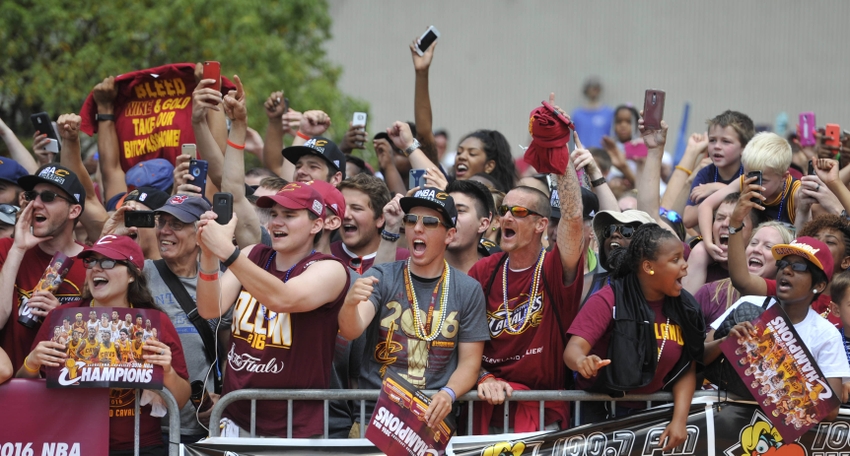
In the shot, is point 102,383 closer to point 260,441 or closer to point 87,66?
point 260,441

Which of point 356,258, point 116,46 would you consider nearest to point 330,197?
point 356,258

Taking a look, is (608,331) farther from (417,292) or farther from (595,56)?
(595,56)

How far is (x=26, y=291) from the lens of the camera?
20.3 ft

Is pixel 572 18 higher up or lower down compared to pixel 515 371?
higher up

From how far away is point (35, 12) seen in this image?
45.5 ft

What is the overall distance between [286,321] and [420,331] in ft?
2.35

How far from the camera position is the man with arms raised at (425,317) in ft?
18.8

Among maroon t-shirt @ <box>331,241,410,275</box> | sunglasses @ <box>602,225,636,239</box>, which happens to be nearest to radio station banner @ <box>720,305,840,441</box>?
sunglasses @ <box>602,225,636,239</box>

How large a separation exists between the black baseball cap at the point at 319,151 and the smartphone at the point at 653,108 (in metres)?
2.23

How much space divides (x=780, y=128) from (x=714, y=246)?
602cm

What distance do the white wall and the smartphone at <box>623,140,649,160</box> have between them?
343 inches

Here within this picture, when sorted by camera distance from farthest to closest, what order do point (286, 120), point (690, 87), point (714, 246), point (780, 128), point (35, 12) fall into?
point (690, 87)
point (35, 12)
point (780, 128)
point (286, 120)
point (714, 246)

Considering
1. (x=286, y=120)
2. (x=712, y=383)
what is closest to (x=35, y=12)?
(x=286, y=120)

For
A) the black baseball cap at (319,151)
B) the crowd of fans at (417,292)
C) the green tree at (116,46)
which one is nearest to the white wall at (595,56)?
the green tree at (116,46)
